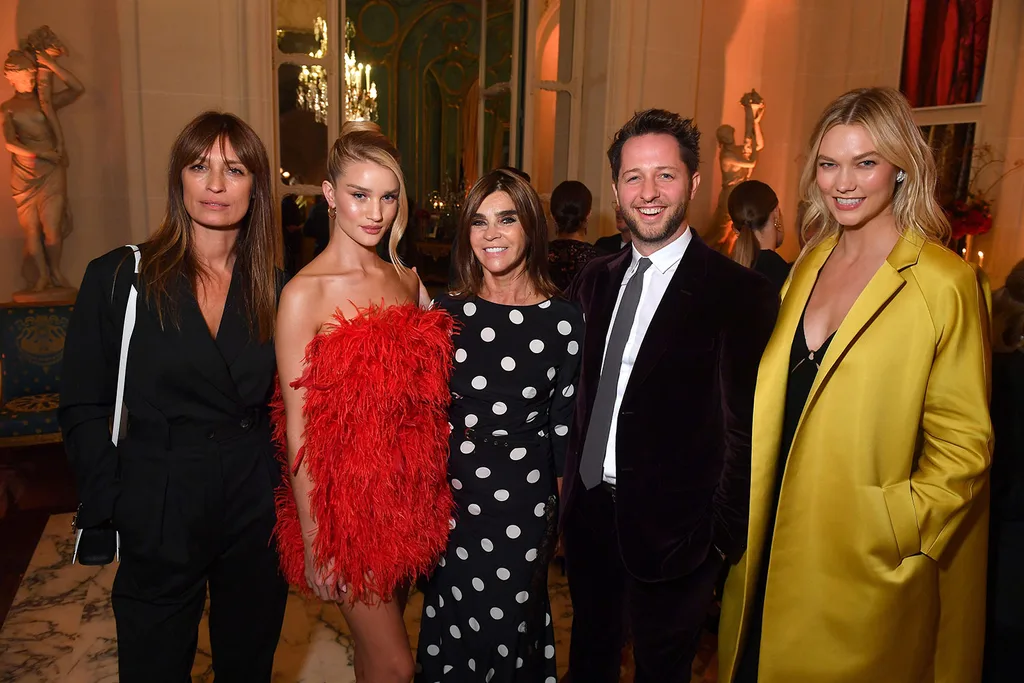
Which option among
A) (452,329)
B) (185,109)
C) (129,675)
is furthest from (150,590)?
(185,109)

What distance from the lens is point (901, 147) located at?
163 centimetres

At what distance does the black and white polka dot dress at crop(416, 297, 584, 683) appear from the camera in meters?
1.87

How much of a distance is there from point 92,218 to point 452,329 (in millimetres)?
4519

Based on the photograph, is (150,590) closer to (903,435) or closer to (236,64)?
(903,435)

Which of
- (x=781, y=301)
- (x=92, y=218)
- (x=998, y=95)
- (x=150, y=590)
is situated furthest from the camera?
(x=998, y=95)

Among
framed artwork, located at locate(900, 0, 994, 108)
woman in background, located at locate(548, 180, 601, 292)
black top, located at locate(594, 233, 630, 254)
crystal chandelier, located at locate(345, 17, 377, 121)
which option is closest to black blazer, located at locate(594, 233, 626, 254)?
black top, located at locate(594, 233, 630, 254)

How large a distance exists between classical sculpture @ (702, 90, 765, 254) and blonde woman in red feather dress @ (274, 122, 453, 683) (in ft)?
15.8

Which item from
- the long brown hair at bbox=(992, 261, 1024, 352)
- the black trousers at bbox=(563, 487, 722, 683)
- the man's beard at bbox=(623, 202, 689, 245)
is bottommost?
the black trousers at bbox=(563, 487, 722, 683)

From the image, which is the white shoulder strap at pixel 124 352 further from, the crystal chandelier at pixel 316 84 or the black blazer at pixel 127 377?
the crystal chandelier at pixel 316 84

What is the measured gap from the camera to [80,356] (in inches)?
66.0

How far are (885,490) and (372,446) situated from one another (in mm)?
1190

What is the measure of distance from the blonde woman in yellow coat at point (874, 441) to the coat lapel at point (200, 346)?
4.24ft

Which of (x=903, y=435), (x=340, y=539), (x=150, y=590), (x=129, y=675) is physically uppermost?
(x=903, y=435)

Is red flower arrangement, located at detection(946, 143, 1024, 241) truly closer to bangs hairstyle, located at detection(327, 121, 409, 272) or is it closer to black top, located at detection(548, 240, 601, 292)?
black top, located at detection(548, 240, 601, 292)
